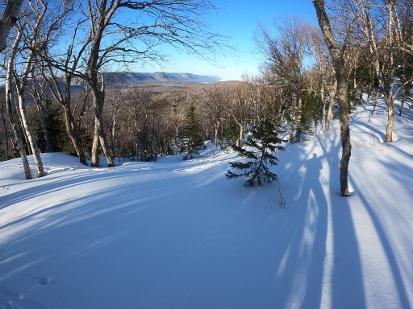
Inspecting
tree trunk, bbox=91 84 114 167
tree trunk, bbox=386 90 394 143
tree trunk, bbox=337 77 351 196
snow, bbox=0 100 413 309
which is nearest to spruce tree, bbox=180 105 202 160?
tree trunk, bbox=91 84 114 167

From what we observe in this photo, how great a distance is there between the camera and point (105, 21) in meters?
10.4

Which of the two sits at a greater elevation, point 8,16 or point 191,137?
point 8,16

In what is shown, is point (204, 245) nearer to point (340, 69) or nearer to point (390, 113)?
point (340, 69)

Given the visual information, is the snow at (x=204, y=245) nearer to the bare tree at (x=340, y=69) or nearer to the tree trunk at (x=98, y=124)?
the bare tree at (x=340, y=69)

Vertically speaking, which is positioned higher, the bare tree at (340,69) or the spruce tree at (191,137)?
the bare tree at (340,69)

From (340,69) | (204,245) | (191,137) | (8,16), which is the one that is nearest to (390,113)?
(340,69)

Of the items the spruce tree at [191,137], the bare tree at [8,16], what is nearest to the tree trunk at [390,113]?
the bare tree at [8,16]

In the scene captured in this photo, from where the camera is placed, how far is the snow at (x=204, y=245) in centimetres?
349

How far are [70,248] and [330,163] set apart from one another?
29.2 feet

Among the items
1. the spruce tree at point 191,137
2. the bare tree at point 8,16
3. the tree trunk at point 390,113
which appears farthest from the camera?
the spruce tree at point 191,137

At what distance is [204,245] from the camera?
179 inches

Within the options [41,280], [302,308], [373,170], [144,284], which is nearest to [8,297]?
[41,280]

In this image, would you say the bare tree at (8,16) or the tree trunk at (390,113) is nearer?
the bare tree at (8,16)

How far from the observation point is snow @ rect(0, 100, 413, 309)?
3.49 m
